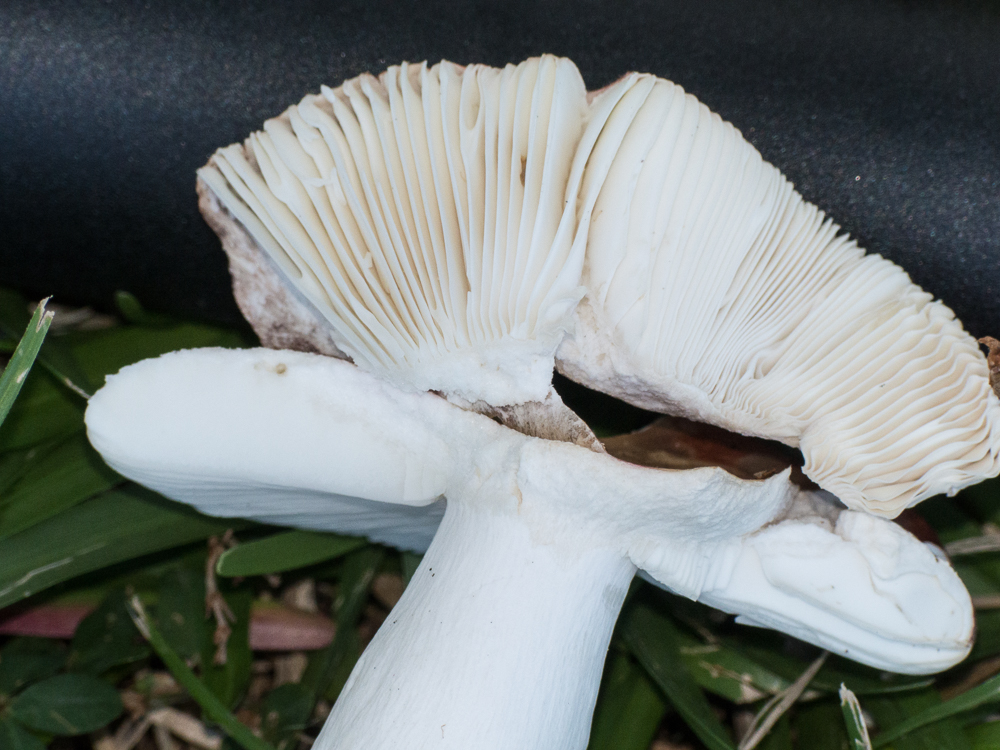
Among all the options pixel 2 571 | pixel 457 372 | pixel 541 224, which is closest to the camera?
pixel 541 224

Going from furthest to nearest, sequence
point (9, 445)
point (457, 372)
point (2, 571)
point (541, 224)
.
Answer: point (9, 445) → point (2, 571) → point (457, 372) → point (541, 224)

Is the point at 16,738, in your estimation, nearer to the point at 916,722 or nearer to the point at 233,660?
the point at 233,660

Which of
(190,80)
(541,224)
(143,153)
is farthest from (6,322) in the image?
(541,224)

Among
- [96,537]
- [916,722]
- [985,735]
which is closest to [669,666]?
[916,722]

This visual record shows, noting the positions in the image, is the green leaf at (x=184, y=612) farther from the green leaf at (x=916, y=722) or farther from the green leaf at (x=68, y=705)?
the green leaf at (x=916, y=722)

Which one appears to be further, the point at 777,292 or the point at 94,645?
the point at 94,645

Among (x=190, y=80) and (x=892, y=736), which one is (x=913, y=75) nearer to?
(x=892, y=736)

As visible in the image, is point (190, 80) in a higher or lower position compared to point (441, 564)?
higher
